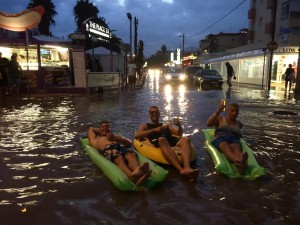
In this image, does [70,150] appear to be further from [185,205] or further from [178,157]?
[185,205]

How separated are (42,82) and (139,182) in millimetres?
14592

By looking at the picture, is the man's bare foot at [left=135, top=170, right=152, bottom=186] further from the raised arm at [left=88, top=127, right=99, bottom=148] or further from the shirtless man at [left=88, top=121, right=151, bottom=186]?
the raised arm at [left=88, top=127, right=99, bottom=148]

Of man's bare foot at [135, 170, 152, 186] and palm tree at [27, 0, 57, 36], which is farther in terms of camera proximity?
palm tree at [27, 0, 57, 36]

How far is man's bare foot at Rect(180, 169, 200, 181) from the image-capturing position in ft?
16.3

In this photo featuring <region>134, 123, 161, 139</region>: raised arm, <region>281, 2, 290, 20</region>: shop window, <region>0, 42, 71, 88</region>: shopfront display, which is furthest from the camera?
<region>281, 2, 290, 20</region>: shop window

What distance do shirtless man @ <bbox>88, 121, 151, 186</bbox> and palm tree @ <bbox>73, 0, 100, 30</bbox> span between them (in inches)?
2129

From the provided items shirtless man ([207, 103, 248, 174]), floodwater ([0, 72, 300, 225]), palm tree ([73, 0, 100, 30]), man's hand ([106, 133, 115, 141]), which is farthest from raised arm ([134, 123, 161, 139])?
palm tree ([73, 0, 100, 30])

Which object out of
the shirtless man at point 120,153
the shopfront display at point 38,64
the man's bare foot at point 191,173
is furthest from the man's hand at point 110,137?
the shopfront display at point 38,64

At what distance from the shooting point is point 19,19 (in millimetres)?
15625

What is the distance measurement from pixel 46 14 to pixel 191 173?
5470cm

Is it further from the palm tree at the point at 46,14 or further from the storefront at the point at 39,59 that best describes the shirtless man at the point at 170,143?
the palm tree at the point at 46,14

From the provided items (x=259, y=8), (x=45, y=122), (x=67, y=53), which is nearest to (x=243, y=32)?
(x=259, y=8)

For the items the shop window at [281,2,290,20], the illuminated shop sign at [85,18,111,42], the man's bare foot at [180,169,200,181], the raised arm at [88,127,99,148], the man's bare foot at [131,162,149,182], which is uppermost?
the shop window at [281,2,290,20]

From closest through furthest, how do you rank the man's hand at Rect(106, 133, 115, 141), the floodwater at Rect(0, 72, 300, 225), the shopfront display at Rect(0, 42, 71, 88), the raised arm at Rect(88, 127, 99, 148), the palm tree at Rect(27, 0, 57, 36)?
the floodwater at Rect(0, 72, 300, 225) → the man's hand at Rect(106, 133, 115, 141) → the raised arm at Rect(88, 127, 99, 148) → the shopfront display at Rect(0, 42, 71, 88) → the palm tree at Rect(27, 0, 57, 36)
